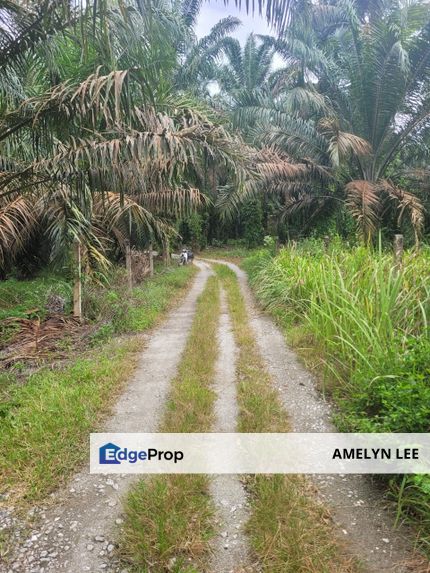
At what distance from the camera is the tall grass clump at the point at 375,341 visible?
213 cm

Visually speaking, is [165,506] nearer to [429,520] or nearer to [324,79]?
[429,520]

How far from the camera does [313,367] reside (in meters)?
3.94

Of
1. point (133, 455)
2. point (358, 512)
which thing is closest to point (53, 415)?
point (133, 455)

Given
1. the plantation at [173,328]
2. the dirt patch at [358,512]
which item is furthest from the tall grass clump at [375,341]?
the dirt patch at [358,512]

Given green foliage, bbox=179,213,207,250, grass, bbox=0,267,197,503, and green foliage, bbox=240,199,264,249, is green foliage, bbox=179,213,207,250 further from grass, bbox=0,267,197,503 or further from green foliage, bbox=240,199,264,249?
grass, bbox=0,267,197,503

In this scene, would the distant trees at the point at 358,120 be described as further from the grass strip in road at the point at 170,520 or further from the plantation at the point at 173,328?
the grass strip in road at the point at 170,520

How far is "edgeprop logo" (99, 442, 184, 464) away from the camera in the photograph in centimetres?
245

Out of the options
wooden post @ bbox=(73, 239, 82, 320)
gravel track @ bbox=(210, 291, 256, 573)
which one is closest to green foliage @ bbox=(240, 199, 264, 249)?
wooden post @ bbox=(73, 239, 82, 320)

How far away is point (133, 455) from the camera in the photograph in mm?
2512

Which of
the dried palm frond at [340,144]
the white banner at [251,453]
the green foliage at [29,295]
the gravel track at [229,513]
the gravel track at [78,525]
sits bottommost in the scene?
the gravel track at [78,525]

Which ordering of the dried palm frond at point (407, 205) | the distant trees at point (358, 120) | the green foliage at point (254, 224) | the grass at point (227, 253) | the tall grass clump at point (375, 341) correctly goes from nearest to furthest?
the tall grass clump at point (375, 341)
the distant trees at point (358, 120)
the dried palm frond at point (407, 205)
the grass at point (227, 253)
the green foliage at point (254, 224)

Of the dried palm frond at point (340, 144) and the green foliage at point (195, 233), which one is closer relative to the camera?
the dried palm frond at point (340, 144)

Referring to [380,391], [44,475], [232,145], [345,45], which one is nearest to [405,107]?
[345,45]

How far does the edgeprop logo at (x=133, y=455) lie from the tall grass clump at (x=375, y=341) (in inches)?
47.1
